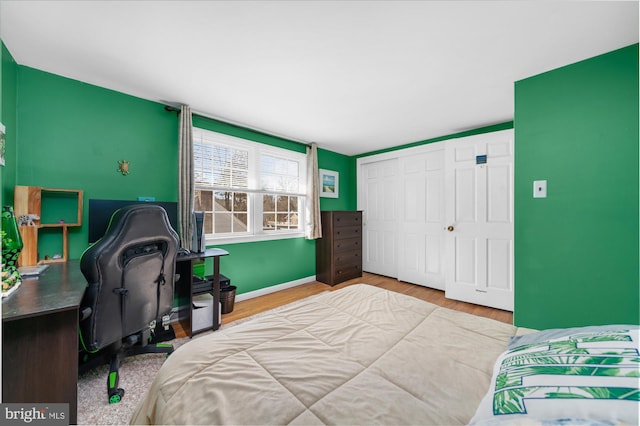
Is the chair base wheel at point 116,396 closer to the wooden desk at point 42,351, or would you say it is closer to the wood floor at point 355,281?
the wooden desk at point 42,351

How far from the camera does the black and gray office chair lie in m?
1.45

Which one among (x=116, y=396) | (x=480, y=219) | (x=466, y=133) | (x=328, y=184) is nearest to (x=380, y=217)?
(x=328, y=184)

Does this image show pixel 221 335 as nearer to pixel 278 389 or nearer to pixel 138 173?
pixel 278 389

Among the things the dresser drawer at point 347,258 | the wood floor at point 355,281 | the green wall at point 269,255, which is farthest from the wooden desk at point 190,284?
the dresser drawer at point 347,258

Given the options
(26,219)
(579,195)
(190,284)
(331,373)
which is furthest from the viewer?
(190,284)

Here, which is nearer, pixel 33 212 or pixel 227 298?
pixel 33 212

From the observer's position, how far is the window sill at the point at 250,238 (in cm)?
298

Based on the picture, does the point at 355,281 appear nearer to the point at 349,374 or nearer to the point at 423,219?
the point at 423,219

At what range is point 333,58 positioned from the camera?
1858 millimetres

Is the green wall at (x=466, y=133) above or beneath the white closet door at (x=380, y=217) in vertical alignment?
above

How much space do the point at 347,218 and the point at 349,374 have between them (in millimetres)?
3527

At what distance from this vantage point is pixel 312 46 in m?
1.72

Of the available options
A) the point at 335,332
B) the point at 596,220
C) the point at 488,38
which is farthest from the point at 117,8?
the point at 596,220

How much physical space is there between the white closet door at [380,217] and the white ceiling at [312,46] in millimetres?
1922
